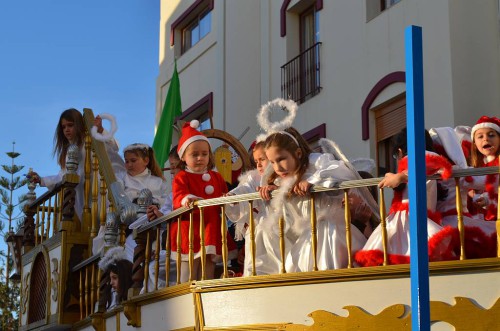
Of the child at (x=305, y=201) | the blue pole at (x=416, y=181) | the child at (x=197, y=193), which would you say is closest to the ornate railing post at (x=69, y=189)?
the child at (x=197, y=193)

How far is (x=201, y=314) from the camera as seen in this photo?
8078 mm

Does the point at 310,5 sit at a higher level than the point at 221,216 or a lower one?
higher

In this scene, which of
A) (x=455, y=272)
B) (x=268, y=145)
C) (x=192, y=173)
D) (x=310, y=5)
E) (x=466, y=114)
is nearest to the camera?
(x=455, y=272)

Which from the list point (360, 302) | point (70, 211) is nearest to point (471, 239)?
point (360, 302)

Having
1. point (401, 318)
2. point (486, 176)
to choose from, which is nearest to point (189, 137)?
point (486, 176)

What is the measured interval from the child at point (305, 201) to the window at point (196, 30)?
35.6 ft

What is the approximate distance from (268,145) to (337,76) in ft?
20.0

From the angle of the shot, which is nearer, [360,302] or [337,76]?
[360,302]

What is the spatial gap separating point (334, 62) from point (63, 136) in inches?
159

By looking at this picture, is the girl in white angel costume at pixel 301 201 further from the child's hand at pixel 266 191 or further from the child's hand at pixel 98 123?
the child's hand at pixel 98 123

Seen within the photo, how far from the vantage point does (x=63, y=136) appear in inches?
466

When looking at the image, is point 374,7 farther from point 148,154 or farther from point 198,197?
point 198,197

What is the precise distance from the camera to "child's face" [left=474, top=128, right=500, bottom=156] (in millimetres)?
7754

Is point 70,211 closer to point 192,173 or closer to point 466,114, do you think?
point 192,173
